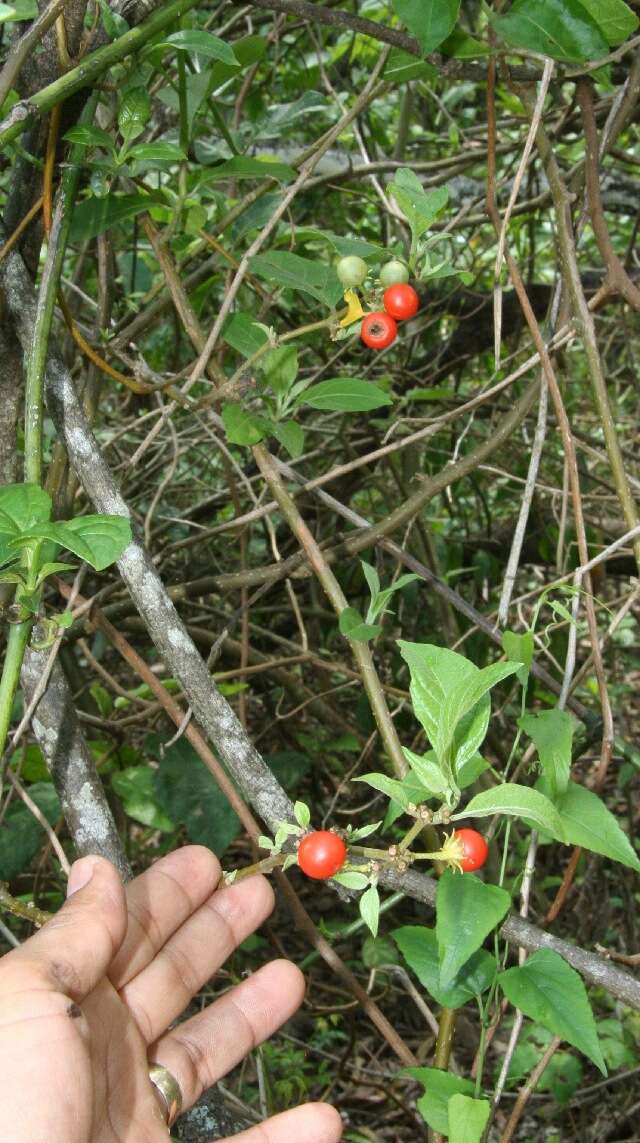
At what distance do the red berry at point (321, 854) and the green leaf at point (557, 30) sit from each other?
82 cm

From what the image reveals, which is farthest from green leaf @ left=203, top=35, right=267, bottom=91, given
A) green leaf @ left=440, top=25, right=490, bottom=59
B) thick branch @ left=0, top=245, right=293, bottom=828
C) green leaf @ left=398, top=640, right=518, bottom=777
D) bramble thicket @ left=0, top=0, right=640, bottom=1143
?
green leaf @ left=398, top=640, right=518, bottom=777

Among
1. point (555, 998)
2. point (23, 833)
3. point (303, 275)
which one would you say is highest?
point (303, 275)

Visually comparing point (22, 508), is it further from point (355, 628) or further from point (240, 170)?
point (240, 170)

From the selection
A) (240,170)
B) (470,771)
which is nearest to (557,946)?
(470,771)

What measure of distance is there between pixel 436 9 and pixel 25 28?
1.52 ft

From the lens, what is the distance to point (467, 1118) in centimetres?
82

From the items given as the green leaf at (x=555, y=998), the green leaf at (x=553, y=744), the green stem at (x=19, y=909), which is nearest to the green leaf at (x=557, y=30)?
the green leaf at (x=553, y=744)

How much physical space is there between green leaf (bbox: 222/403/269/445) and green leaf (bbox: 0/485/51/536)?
34 cm

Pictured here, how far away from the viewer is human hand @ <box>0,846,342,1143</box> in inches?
29.7

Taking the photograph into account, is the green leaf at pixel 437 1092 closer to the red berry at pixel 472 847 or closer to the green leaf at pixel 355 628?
the red berry at pixel 472 847

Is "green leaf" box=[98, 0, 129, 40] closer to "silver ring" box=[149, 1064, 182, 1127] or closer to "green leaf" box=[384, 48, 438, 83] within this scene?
"green leaf" box=[384, 48, 438, 83]

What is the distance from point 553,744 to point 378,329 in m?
0.41

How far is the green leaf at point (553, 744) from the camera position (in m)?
0.91

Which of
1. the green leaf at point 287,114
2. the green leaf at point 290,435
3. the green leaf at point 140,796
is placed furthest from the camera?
the green leaf at point 140,796
